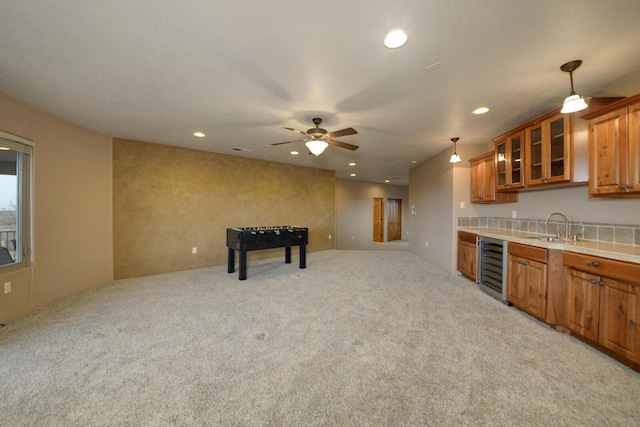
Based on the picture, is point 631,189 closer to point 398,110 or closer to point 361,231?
point 398,110

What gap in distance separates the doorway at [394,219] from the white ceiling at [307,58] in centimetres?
742

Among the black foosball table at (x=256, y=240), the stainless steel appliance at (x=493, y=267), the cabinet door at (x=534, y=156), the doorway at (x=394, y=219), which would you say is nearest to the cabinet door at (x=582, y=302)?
the stainless steel appliance at (x=493, y=267)

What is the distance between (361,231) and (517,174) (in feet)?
20.3

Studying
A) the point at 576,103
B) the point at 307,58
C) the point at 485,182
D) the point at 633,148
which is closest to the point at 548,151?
the point at 633,148

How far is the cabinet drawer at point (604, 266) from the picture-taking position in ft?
5.83

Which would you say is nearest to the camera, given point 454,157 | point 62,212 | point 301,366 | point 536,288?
point 301,366

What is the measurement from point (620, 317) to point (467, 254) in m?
2.16

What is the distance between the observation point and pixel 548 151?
2.75m

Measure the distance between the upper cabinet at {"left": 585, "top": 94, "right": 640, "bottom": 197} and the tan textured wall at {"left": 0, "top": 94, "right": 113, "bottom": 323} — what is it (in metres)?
6.03

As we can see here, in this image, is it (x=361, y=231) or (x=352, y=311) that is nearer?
(x=352, y=311)

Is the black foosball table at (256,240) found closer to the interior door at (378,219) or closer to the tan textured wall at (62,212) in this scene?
the tan textured wall at (62,212)

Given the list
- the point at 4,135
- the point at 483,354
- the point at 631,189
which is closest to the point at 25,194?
the point at 4,135

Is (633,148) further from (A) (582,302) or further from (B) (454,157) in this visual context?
(B) (454,157)

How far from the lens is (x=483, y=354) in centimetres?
199
